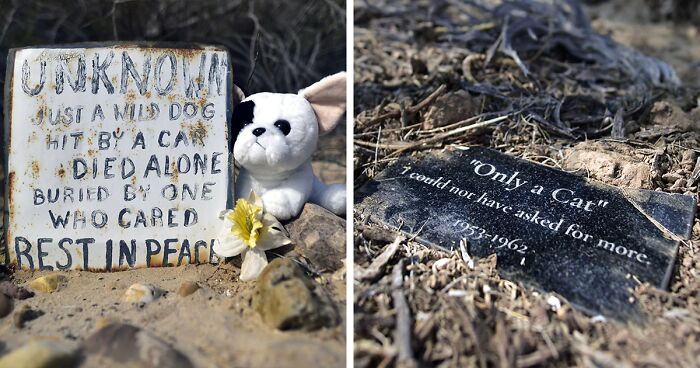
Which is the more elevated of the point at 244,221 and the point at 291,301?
the point at 244,221

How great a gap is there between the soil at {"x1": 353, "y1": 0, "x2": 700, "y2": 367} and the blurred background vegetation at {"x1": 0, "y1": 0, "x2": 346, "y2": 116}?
0.49 metres

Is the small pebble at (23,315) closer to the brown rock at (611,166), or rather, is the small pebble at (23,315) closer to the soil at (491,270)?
the soil at (491,270)

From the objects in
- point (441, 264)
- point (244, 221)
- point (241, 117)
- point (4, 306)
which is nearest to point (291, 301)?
point (244, 221)

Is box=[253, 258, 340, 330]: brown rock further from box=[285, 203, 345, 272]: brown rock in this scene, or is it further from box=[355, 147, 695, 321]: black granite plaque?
box=[355, 147, 695, 321]: black granite plaque

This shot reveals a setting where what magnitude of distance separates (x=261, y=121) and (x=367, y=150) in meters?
0.71

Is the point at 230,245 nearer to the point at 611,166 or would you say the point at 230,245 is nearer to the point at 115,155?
the point at 115,155

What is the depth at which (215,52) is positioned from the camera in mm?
2705

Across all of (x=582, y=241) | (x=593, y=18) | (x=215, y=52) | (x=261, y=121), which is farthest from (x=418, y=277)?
(x=593, y=18)

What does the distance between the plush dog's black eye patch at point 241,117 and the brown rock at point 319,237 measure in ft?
1.38

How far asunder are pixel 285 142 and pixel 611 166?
140 cm

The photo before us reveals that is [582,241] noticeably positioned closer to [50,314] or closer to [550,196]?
[550,196]

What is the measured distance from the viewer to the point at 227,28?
15.2 feet

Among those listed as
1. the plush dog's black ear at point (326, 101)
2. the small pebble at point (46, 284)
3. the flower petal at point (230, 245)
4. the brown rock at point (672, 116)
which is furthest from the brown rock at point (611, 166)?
the small pebble at point (46, 284)

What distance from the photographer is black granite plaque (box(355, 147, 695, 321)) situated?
7.59ft
